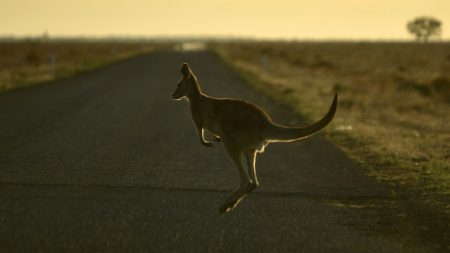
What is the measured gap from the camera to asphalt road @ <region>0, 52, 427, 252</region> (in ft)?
20.7

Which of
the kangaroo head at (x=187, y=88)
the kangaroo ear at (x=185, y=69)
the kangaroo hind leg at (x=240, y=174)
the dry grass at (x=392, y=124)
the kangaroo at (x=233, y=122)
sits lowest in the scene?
the dry grass at (x=392, y=124)

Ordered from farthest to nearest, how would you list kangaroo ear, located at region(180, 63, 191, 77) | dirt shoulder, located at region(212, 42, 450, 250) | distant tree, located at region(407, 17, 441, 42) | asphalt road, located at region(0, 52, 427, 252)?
distant tree, located at region(407, 17, 441, 42) < dirt shoulder, located at region(212, 42, 450, 250) < asphalt road, located at region(0, 52, 427, 252) < kangaroo ear, located at region(180, 63, 191, 77)

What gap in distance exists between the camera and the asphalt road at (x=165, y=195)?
6.32 meters

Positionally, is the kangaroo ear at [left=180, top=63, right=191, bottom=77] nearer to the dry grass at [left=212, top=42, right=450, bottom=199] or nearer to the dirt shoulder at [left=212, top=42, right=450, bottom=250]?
the dirt shoulder at [left=212, top=42, right=450, bottom=250]

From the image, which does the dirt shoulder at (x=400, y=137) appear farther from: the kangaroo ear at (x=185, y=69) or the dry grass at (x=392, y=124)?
the kangaroo ear at (x=185, y=69)

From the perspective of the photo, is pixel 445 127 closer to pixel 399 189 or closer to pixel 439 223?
pixel 399 189

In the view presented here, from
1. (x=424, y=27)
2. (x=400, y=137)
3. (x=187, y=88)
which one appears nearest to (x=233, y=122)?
(x=187, y=88)

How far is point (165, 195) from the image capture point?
8445 millimetres

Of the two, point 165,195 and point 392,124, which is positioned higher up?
point 165,195

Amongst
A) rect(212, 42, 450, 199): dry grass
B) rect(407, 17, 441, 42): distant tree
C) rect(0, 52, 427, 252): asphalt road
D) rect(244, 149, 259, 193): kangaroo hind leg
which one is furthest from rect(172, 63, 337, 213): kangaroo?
rect(407, 17, 441, 42): distant tree

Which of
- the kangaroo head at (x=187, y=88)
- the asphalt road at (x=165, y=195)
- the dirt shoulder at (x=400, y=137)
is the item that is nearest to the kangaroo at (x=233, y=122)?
the kangaroo head at (x=187, y=88)

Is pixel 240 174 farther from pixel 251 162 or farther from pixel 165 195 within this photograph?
pixel 165 195

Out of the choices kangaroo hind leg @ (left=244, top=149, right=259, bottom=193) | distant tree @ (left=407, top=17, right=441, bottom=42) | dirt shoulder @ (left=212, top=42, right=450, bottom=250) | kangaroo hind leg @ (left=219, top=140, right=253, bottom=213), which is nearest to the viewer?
kangaroo hind leg @ (left=219, top=140, right=253, bottom=213)

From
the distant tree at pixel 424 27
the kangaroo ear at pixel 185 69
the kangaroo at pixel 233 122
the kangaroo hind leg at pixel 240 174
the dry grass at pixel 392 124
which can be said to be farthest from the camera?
the distant tree at pixel 424 27
